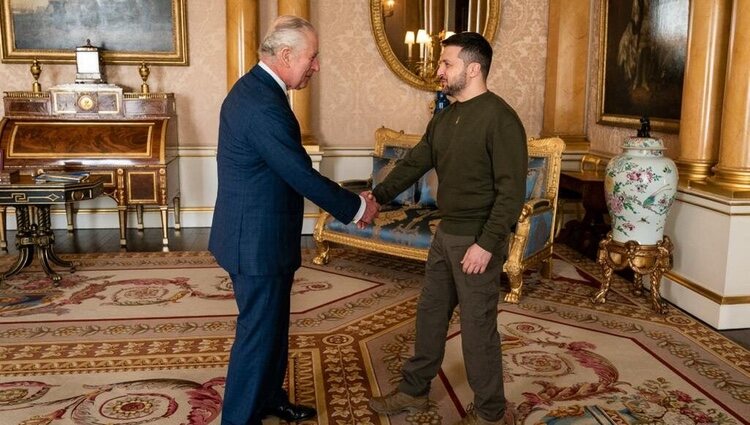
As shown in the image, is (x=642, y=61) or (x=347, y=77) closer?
(x=642, y=61)

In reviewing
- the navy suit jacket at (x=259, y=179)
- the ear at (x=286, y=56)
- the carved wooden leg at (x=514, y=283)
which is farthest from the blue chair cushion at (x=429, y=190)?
the ear at (x=286, y=56)

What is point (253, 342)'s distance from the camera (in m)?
2.30

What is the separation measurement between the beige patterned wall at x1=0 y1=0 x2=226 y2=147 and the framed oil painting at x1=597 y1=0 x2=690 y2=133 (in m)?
3.57

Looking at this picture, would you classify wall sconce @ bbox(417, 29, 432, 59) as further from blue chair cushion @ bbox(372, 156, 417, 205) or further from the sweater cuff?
the sweater cuff

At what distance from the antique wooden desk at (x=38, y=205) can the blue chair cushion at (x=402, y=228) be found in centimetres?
177

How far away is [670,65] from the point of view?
4836mm

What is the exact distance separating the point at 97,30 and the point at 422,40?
3039mm

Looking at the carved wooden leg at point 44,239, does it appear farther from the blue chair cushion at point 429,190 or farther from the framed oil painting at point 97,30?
the blue chair cushion at point 429,190

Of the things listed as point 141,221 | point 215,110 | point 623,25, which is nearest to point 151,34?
point 215,110

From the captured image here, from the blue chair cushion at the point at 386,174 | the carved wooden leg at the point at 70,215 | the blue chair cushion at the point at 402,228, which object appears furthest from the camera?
the carved wooden leg at the point at 70,215

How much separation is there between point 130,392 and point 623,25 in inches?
189

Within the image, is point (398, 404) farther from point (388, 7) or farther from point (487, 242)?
point (388, 7)

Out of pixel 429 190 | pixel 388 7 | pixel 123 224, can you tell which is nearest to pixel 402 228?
pixel 429 190

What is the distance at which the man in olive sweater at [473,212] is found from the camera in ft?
7.44
